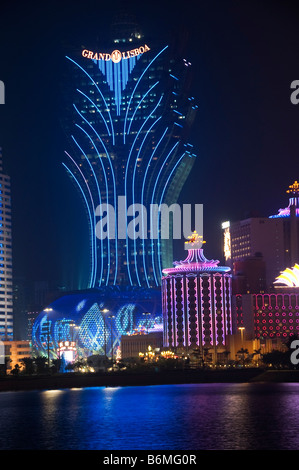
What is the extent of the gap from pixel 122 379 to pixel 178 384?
783 inches

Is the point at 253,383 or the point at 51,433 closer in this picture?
the point at 51,433

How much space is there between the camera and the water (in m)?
90.4

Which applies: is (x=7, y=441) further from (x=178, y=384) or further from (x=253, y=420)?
(x=178, y=384)

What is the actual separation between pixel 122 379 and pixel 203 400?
45.4 metres

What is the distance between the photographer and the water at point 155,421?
90375 millimetres

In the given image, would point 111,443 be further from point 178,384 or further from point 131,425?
point 178,384

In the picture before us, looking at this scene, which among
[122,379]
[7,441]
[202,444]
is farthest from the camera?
[122,379]

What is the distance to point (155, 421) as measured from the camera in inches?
4277

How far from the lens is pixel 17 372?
181 meters

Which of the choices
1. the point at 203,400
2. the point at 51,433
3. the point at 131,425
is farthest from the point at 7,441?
the point at 203,400
